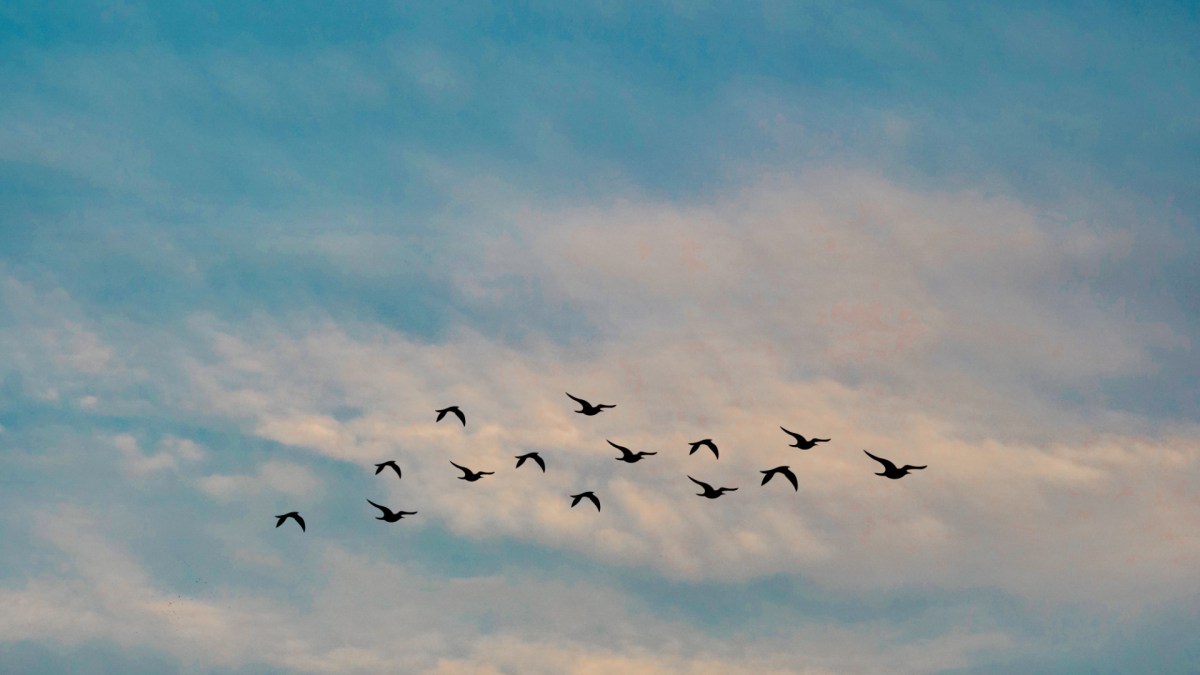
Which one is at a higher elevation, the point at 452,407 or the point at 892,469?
the point at 452,407

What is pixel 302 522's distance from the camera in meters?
92.9

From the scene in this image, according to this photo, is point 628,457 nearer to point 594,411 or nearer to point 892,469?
point 594,411

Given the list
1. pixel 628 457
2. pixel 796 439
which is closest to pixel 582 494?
pixel 628 457

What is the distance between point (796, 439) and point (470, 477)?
22.6 meters

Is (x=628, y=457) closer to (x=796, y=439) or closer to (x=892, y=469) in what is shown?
(x=796, y=439)

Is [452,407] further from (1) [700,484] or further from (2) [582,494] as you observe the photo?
(1) [700,484]

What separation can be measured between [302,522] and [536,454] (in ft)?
55.5

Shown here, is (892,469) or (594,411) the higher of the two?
(594,411)

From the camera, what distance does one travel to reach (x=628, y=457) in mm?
93062

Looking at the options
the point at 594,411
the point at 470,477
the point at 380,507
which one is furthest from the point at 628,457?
the point at 380,507

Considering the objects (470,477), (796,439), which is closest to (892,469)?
(796,439)

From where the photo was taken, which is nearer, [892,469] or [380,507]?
[892,469]

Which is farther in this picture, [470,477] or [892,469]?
[470,477]

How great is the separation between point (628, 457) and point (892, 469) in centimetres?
1848
